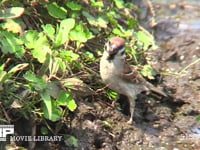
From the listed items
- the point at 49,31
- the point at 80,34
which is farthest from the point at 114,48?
the point at 49,31

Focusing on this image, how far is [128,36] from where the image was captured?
6438mm

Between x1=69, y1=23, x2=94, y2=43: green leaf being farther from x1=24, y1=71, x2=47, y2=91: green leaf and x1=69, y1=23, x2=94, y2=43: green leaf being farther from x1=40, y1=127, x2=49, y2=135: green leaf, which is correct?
x1=40, y1=127, x2=49, y2=135: green leaf

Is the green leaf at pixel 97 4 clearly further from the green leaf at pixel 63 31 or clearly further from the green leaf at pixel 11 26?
the green leaf at pixel 11 26

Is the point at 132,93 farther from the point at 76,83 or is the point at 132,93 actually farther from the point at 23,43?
the point at 23,43

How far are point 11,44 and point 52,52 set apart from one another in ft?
1.27

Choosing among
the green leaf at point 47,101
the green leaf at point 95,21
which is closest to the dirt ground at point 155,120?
the green leaf at point 47,101

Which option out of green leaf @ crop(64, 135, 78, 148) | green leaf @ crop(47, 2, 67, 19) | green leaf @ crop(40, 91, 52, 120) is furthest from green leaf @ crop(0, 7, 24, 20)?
green leaf @ crop(64, 135, 78, 148)

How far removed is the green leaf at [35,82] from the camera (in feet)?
Answer: 16.0

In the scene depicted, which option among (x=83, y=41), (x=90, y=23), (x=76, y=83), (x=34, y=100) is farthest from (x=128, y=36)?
(x=34, y=100)

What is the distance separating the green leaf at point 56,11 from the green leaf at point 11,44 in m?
0.70

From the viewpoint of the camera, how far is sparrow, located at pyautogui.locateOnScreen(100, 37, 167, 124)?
5.61 meters

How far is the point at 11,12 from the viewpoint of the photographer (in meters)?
5.43

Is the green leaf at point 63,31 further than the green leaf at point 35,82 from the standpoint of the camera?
Yes

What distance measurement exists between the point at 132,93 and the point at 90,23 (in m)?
0.94
